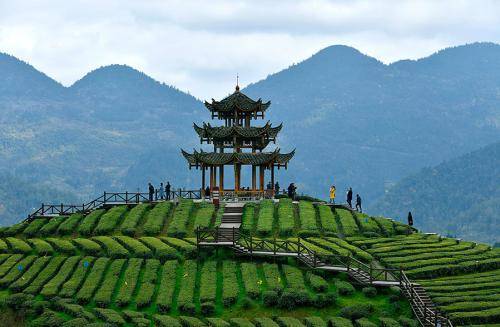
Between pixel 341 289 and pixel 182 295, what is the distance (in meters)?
10.2

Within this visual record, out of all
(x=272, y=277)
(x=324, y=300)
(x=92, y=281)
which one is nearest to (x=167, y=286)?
(x=92, y=281)

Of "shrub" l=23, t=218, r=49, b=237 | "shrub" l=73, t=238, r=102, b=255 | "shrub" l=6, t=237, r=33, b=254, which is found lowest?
"shrub" l=6, t=237, r=33, b=254

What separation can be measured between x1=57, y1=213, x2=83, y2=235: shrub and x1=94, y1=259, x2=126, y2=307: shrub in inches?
381

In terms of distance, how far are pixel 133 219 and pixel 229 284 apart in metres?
16.9

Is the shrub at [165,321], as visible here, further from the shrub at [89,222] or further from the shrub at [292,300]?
the shrub at [89,222]

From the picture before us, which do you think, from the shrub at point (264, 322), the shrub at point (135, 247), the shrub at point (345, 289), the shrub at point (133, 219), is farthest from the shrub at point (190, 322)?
the shrub at point (133, 219)

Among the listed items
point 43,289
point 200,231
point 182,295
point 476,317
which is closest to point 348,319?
point 476,317

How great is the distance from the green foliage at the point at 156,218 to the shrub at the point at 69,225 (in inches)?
228

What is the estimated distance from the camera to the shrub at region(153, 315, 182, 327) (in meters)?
50.0

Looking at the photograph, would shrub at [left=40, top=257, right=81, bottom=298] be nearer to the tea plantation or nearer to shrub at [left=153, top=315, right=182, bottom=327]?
the tea plantation

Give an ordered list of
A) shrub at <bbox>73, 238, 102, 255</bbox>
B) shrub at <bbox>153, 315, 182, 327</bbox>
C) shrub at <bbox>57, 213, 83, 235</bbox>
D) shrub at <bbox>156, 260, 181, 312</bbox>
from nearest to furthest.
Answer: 1. shrub at <bbox>153, 315, 182, 327</bbox>
2. shrub at <bbox>156, 260, 181, 312</bbox>
3. shrub at <bbox>73, 238, 102, 255</bbox>
4. shrub at <bbox>57, 213, 83, 235</bbox>

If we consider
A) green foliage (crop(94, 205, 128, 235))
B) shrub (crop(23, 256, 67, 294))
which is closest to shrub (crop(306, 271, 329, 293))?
shrub (crop(23, 256, 67, 294))

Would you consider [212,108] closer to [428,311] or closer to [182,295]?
[182,295]

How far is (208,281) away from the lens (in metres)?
56.9
